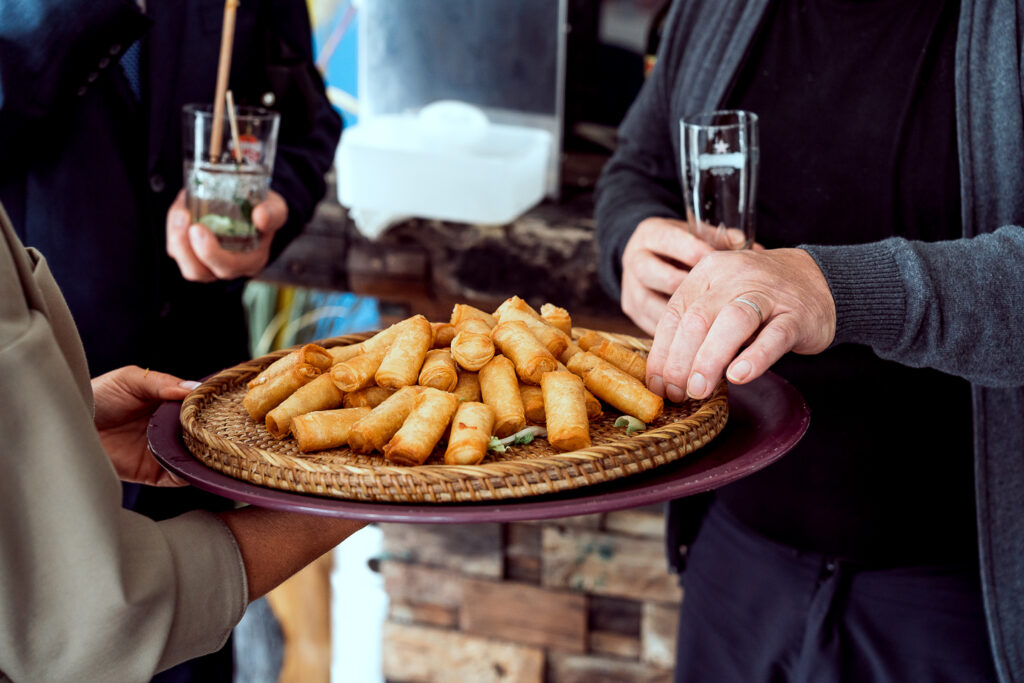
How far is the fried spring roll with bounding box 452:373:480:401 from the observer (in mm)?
1123

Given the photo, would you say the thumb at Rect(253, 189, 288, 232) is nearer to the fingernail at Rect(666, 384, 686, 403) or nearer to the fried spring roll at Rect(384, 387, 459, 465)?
the fried spring roll at Rect(384, 387, 459, 465)

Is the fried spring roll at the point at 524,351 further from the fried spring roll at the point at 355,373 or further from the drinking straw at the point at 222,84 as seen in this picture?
the drinking straw at the point at 222,84

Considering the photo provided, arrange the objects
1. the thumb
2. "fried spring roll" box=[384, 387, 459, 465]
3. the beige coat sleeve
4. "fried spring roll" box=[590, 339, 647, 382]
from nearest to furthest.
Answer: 1. the beige coat sleeve
2. "fried spring roll" box=[384, 387, 459, 465]
3. "fried spring roll" box=[590, 339, 647, 382]
4. the thumb

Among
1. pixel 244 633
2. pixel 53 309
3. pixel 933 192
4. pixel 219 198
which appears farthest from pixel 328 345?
pixel 244 633

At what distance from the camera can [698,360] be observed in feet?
3.14

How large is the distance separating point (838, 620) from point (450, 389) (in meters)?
0.70

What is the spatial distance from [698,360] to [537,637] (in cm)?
166

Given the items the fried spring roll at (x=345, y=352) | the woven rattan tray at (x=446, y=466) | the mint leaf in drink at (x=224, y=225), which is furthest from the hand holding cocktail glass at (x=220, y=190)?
the woven rattan tray at (x=446, y=466)

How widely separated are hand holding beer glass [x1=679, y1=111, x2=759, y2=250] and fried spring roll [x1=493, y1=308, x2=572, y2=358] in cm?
26

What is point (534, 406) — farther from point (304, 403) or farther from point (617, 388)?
point (304, 403)

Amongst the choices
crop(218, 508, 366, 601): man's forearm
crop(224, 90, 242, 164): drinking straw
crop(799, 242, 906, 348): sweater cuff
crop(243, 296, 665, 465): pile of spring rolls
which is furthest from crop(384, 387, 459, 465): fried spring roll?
crop(224, 90, 242, 164): drinking straw

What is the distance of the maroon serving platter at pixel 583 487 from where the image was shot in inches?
33.4

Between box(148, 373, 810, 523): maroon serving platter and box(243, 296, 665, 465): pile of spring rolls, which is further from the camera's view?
box(243, 296, 665, 465): pile of spring rolls

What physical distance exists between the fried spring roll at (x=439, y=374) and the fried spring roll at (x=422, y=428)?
0.05 m
